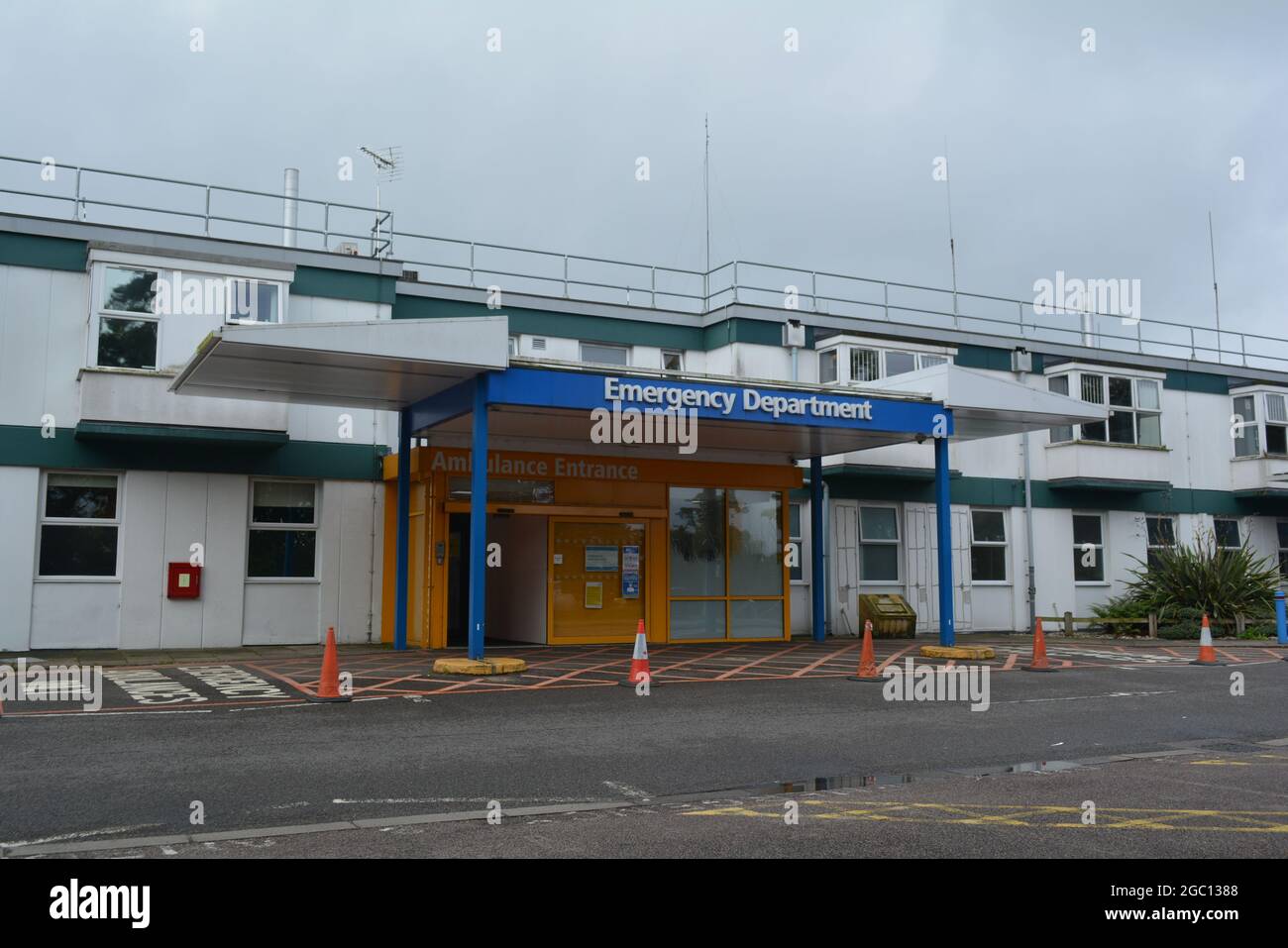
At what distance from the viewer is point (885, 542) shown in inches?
987

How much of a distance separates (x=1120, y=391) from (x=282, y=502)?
795 inches

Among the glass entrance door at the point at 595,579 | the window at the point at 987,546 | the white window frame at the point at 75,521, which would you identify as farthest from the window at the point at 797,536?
the white window frame at the point at 75,521

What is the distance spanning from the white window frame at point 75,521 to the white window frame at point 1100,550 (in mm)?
21366

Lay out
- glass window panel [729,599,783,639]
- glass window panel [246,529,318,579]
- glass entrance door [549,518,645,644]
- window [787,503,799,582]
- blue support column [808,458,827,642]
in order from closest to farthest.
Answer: glass window panel [246,529,318,579] < glass entrance door [549,518,645,644] < glass window panel [729,599,783,639] < blue support column [808,458,827,642] < window [787,503,799,582]

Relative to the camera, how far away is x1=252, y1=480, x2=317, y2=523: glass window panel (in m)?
19.3

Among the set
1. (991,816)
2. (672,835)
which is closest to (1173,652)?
(991,816)

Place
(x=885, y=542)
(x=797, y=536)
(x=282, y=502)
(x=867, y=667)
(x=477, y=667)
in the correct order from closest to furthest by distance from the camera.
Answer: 1. (x=477, y=667)
2. (x=867, y=667)
3. (x=282, y=502)
4. (x=797, y=536)
5. (x=885, y=542)

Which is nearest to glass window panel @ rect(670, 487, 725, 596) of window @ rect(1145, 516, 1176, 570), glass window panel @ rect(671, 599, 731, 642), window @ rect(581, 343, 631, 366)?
glass window panel @ rect(671, 599, 731, 642)

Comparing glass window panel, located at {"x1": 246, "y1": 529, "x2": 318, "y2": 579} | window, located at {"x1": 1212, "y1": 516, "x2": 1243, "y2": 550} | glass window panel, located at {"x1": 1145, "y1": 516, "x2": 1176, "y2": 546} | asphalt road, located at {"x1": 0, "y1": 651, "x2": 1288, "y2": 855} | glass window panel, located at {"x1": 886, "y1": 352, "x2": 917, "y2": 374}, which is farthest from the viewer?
window, located at {"x1": 1212, "y1": 516, "x2": 1243, "y2": 550}

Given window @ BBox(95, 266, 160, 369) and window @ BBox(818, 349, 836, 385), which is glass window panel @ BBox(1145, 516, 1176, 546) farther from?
window @ BBox(95, 266, 160, 369)

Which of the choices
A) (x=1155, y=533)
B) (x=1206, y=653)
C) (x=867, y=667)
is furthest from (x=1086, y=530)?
(x=867, y=667)

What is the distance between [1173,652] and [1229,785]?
13.5 m

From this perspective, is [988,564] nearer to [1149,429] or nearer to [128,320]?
[1149,429]
